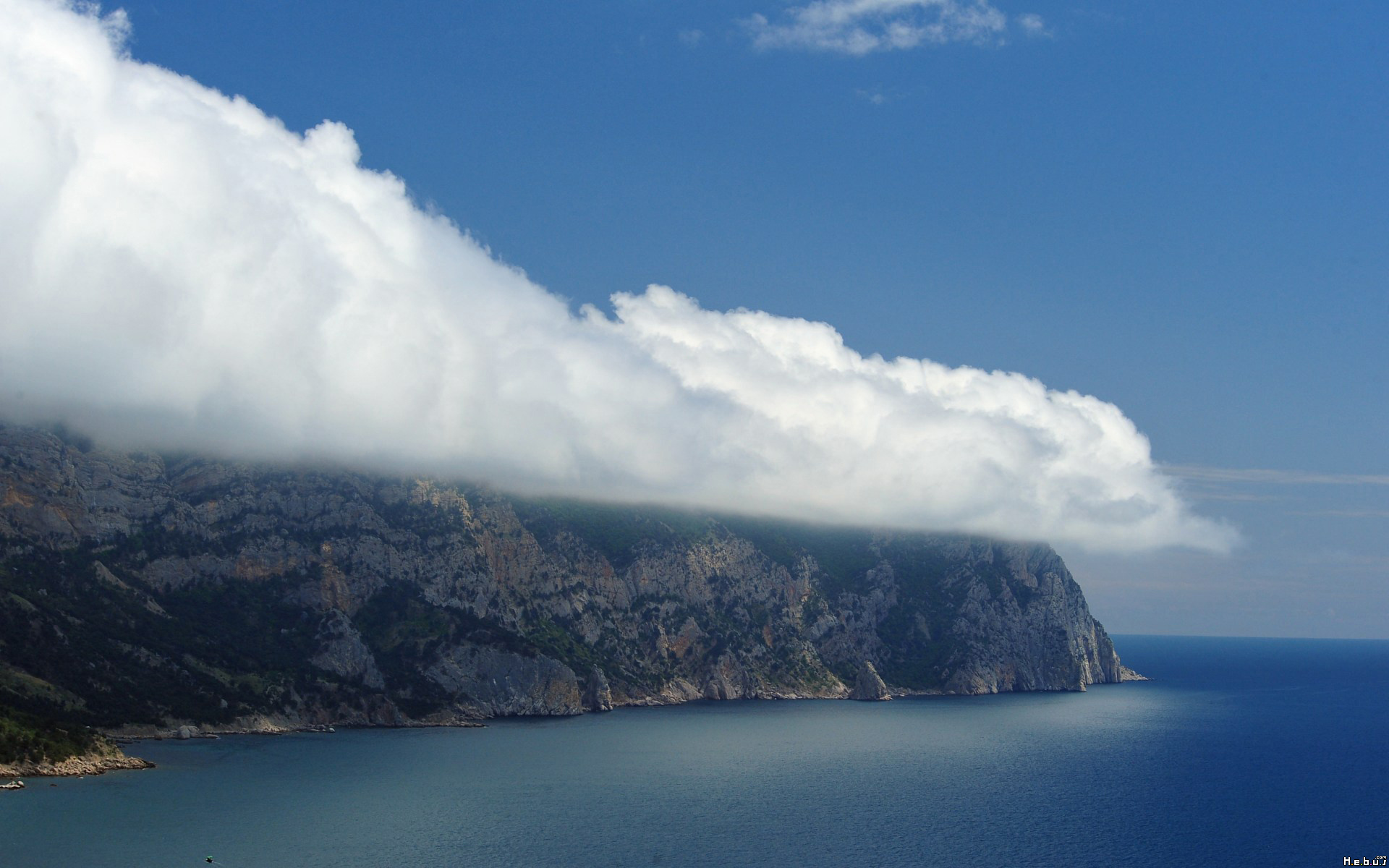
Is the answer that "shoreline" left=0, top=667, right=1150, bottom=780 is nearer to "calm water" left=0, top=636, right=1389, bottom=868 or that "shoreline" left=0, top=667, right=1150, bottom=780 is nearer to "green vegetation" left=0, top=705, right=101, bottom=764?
"green vegetation" left=0, top=705, right=101, bottom=764

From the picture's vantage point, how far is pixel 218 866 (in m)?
99.5

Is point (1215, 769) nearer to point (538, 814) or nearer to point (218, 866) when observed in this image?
point (538, 814)

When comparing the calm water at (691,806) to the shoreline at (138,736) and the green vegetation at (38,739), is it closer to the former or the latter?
the shoreline at (138,736)

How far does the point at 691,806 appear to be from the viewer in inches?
5153

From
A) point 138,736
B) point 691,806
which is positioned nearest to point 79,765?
point 138,736

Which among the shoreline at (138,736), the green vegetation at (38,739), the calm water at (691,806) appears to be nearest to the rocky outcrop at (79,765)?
the shoreline at (138,736)

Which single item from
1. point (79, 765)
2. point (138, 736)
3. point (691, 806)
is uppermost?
point (691, 806)

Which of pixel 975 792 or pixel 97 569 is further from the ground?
pixel 97 569

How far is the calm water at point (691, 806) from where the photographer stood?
4215 inches

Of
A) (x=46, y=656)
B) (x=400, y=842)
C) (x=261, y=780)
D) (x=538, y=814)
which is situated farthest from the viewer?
(x=46, y=656)

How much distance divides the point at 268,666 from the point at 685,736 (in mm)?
76015

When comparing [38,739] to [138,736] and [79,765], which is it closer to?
[79,765]

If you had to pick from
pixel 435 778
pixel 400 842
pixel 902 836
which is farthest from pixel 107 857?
pixel 902 836

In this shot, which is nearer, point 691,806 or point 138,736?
Answer: point 691,806
